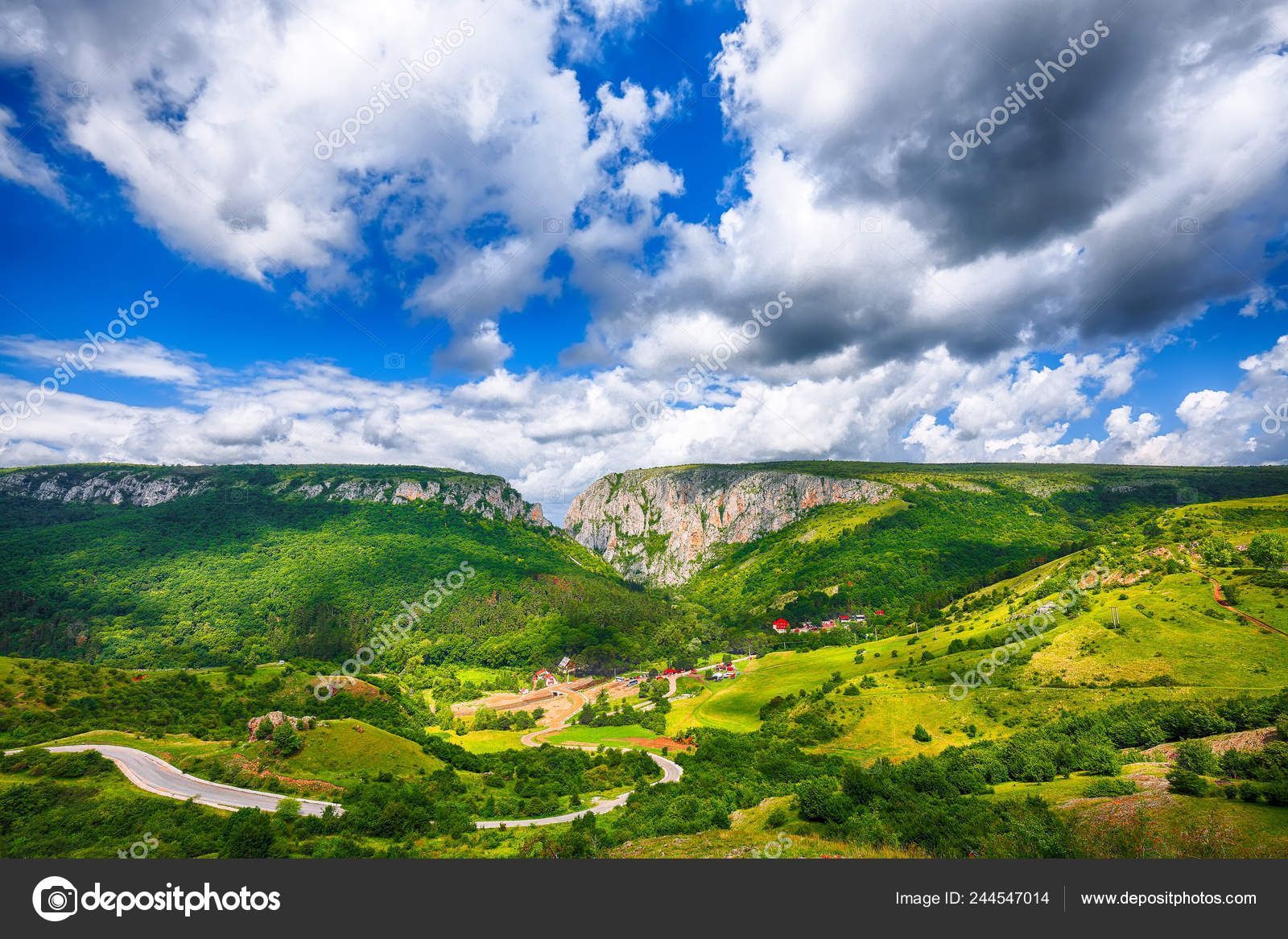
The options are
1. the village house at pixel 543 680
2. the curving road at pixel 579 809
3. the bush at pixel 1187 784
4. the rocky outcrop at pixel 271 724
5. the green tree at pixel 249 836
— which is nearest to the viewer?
the bush at pixel 1187 784

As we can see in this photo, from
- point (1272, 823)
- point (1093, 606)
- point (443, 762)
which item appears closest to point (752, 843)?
point (1272, 823)

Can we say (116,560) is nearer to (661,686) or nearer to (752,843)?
(661,686)

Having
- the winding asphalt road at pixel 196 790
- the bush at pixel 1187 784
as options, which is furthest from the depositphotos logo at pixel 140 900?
the bush at pixel 1187 784

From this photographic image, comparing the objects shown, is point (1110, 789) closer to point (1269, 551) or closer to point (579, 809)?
point (579, 809)

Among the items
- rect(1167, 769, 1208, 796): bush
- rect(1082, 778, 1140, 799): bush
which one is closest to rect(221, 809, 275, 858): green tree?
rect(1082, 778, 1140, 799): bush

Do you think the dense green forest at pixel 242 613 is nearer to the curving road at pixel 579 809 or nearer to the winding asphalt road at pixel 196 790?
the curving road at pixel 579 809

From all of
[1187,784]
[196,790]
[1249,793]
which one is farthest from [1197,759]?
[196,790]
